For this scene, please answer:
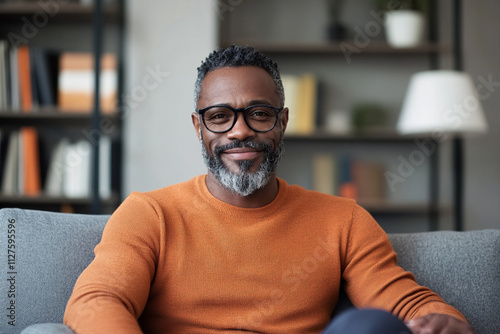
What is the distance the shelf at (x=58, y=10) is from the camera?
10.4 ft

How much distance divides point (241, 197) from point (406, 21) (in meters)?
2.19

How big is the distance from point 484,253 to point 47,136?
2612 mm

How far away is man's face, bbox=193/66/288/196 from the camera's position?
4.73ft

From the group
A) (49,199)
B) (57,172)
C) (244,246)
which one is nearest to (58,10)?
(57,172)

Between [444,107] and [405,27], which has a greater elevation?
[405,27]

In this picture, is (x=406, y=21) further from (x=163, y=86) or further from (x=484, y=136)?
(x=163, y=86)

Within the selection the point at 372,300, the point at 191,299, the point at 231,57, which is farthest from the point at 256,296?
the point at 231,57

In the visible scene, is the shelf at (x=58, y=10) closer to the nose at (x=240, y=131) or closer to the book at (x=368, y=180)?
the book at (x=368, y=180)

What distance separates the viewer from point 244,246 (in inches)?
54.7

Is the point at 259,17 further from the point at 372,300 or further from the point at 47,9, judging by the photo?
the point at 372,300

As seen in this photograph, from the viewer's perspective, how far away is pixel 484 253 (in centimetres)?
151

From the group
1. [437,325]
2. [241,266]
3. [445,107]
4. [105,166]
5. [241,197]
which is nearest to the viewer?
[437,325]

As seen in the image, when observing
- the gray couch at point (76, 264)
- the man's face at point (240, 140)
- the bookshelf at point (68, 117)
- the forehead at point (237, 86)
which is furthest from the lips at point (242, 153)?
the bookshelf at point (68, 117)

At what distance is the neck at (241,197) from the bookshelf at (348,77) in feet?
6.47
